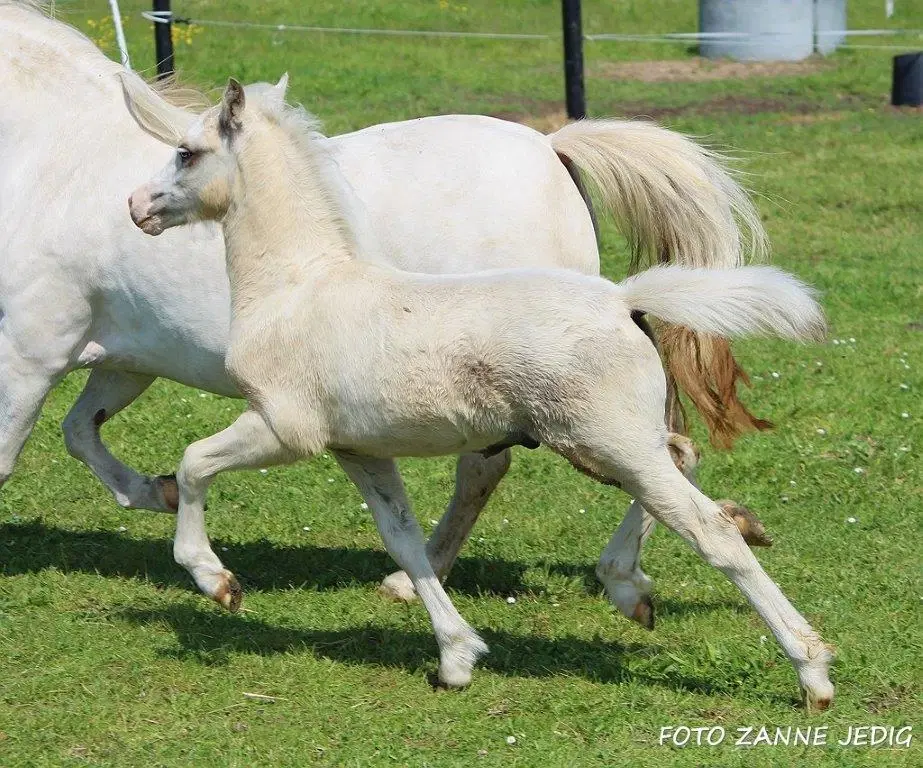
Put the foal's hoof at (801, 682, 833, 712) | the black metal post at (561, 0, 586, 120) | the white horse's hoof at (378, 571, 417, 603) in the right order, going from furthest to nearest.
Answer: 1. the black metal post at (561, 0, 586, 120)
2. the white horse's hoof at (378, 571, 417, 603)
3. the foal's hoof at (801, 682, 833, 712)

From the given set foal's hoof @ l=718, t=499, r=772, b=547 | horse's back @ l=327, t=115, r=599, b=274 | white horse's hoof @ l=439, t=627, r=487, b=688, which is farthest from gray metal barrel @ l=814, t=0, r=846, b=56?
white horse's hoof @ l=439, t=627, r=487, b=688

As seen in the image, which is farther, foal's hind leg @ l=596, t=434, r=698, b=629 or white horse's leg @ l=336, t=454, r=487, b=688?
foal's hind leg @ l=596, t=434, r=698, b=629

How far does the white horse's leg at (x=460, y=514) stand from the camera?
562cm

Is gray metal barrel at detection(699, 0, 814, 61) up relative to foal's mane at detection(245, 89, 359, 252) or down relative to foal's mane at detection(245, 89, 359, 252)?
down

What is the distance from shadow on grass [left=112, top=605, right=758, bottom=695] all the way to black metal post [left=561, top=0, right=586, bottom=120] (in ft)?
29.0

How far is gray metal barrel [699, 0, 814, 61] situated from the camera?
64.0ft

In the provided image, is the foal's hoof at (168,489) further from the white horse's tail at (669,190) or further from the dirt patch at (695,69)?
the dirt patch at (695,69)

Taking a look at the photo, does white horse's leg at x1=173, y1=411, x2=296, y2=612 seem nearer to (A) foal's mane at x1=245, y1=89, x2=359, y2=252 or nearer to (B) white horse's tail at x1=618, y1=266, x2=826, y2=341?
(A) foal's mane at x1=245, y1=89, x2=359, y2=252

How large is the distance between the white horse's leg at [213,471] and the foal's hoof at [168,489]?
90 cm

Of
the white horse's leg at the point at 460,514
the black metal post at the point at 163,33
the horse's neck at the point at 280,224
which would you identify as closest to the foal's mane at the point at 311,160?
the horse's neck at the point at 280,224

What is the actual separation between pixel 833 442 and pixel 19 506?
405 centimetres

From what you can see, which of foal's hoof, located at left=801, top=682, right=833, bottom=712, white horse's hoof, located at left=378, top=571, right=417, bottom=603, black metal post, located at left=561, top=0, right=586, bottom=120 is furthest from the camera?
black metal post, located at left=561, top=0, right=586, bottom=120

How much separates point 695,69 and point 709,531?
15.6 metres

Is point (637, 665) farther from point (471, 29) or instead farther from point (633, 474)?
point (471, 29)
